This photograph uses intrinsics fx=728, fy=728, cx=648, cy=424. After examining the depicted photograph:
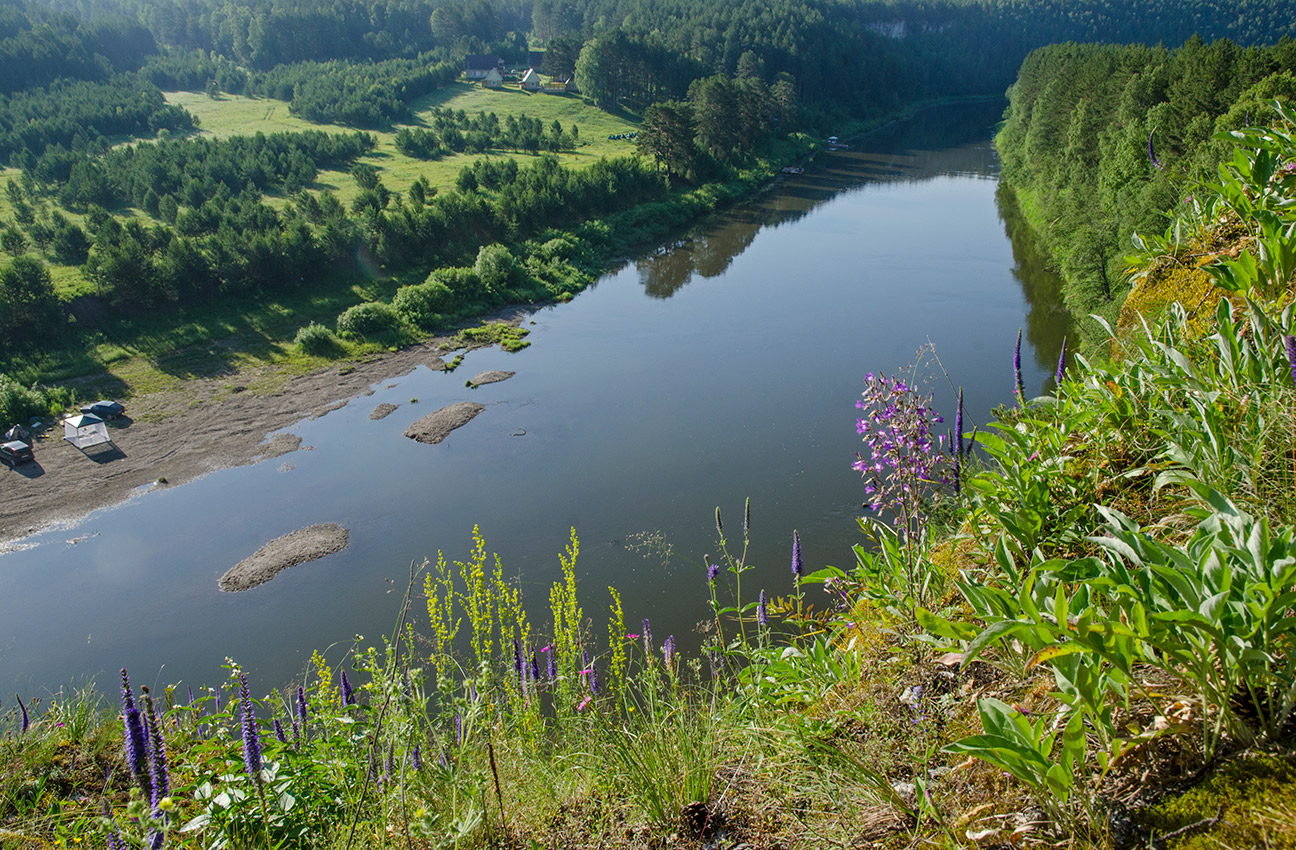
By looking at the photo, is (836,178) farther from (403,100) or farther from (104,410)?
(104,410)

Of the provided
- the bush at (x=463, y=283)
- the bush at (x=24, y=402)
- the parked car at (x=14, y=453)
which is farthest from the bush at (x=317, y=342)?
the parked car at (x=14, y=453)

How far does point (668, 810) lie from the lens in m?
2.61

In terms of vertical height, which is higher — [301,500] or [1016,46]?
[1016,46]

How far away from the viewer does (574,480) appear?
1834 cm

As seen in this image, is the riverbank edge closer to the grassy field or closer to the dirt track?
the dirt track

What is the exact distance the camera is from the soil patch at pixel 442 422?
2159 cm

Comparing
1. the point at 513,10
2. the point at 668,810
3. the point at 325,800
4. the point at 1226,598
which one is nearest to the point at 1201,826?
the point at 1226,598

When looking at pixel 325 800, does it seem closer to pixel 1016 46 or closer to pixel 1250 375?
pixel 1250 375

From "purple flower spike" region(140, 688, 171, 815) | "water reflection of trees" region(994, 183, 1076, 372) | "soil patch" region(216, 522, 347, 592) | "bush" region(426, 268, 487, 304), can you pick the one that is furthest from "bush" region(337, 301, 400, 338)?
"purple flower spike" region(140, 688, 171, 815)

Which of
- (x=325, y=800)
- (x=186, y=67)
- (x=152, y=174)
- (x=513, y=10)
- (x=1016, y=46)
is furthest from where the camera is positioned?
(x=513, y=10)

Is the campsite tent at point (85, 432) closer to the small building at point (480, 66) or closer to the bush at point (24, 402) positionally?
the bush at point (24, 402)

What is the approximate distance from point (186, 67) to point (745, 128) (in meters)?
74.4

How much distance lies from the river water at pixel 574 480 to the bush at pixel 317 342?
13.9 ft

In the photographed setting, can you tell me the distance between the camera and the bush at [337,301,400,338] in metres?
29.9
